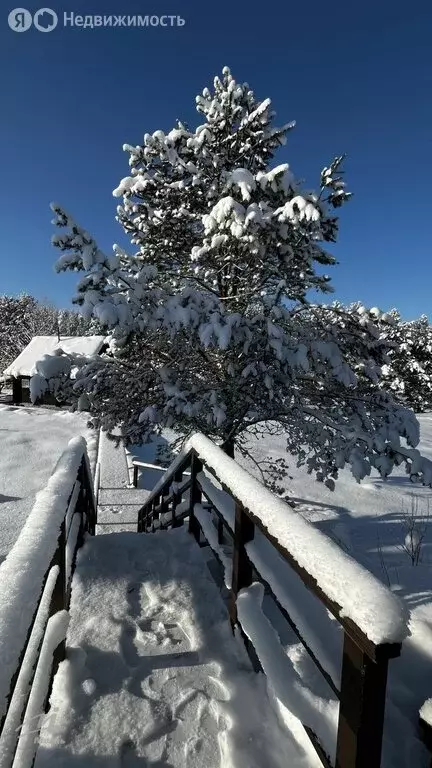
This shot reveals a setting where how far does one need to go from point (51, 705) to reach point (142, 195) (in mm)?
7218

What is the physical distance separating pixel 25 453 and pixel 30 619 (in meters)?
19.5

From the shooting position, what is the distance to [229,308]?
23.7 feet

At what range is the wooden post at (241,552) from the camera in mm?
2578

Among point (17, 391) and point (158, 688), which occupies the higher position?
point (17, 391)

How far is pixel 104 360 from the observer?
6.75 meters

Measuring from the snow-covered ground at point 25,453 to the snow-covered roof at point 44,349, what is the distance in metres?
2.97

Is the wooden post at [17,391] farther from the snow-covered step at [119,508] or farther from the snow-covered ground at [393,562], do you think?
the snow-covered ground at [393,562]

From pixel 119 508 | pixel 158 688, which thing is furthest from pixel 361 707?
pixel 119 508

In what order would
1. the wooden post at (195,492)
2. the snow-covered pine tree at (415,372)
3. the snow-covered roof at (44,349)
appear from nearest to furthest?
the wooden post at (195,492)
the snow-covered roof at (44,349)
the snow-covered pine tree at (415,372)

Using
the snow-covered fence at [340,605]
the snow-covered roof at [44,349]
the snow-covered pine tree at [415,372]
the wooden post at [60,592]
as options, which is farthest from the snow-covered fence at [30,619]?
the snow-covered pine tree at [415,372]

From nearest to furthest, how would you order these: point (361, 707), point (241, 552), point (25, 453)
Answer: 1. point (361, 707)
2. point (241, 552)
3. point (25, 453)

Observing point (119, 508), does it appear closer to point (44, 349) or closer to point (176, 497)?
point (176, 497)

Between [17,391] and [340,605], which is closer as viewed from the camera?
[340,605]

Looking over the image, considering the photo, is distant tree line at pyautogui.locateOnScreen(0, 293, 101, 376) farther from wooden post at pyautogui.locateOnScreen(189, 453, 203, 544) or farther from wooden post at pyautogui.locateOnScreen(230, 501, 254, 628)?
wooden post at pyautogui.locateOnScreen(230, 501, 254, 628)
